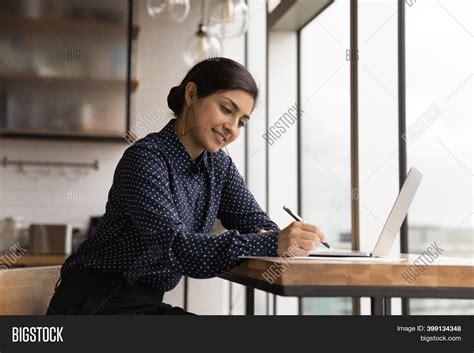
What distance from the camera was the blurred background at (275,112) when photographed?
8.60ft

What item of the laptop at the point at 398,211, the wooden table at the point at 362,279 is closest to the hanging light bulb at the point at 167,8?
the laptop at the point at 398,211

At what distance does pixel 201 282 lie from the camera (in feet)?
14.2

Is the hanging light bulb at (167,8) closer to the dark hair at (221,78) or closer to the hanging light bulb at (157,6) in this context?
the hanging light bulb at (157,6)

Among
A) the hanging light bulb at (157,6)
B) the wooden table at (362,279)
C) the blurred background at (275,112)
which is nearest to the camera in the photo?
the wooden table at (362,279)

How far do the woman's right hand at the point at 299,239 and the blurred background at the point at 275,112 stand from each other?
1199 millimetres

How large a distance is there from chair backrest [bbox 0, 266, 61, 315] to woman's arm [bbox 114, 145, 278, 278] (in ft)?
0.99

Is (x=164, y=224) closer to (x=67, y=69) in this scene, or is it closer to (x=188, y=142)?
(x=188, y=142)

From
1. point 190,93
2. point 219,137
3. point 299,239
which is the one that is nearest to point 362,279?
point 299,239

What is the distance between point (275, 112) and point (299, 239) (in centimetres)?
268

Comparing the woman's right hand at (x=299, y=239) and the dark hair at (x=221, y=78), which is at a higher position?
the dark hair at (x=221, y=78)

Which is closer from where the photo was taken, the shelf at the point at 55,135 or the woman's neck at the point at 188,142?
the woman's neck at the point at 188,142

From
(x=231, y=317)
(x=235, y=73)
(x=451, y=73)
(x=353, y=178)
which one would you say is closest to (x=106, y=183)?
(x=353, y=178)

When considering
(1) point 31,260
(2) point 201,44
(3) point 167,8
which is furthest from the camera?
(1) point 31,260

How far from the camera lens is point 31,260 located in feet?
14.3
